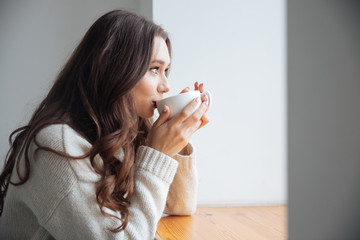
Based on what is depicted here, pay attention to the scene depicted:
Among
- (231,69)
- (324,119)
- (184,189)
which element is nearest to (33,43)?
(231,69)

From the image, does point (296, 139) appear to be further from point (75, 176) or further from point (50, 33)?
point (50, 33)

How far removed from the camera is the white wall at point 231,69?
1.40 m

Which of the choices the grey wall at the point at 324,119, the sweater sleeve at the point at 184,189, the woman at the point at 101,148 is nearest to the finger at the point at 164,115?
the woman at the point at 101,148

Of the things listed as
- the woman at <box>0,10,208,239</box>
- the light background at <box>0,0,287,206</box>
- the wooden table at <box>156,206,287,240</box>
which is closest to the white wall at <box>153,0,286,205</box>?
the light background at <box>0,0,287,206</box>

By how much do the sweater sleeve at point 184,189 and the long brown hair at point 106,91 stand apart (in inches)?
9.4

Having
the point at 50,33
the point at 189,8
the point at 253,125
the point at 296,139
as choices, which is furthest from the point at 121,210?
the point at 50,33

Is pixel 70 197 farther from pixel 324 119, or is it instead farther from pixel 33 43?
pixel 33 43

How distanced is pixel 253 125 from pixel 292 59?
46.7 inches

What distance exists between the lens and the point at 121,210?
0.81 meters

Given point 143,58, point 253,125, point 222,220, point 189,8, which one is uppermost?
point 189,8

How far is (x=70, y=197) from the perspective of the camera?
2.50 feet

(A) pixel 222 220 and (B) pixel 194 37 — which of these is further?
(B) pixel 194 37

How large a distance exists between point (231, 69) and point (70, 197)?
845mm

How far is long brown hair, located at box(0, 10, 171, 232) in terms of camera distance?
92 cm
